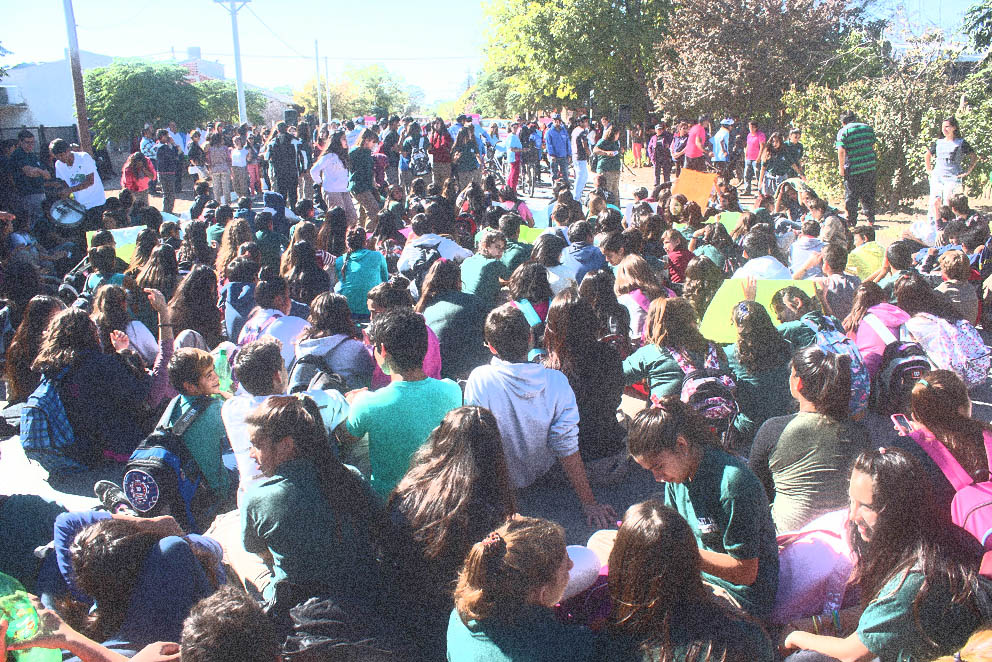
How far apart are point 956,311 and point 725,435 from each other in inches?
86.4

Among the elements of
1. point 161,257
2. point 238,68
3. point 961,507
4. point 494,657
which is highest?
point 238,68

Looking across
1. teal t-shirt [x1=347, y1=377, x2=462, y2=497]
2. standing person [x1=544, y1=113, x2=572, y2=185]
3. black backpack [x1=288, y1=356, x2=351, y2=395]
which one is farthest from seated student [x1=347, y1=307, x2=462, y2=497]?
standing person [x1=544, y1=113, x2=572, y2=185]

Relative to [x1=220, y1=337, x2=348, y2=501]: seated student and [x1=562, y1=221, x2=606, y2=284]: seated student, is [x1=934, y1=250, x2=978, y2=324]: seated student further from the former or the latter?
[x1=220, y1=337, x2=348, y2=501]: seated student

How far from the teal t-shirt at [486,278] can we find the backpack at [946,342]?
3.01m

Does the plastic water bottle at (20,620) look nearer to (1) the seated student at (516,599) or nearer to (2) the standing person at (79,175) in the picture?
(1) the seated student at (516,599)

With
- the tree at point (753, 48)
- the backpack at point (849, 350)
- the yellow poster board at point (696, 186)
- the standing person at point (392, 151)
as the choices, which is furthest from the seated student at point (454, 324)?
the tree at point (753, 48)

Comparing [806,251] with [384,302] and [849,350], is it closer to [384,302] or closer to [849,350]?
[849,350]

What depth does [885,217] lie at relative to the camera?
13.5 metres

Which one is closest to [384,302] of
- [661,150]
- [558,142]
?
[558,142]

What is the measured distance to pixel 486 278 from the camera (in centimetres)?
622

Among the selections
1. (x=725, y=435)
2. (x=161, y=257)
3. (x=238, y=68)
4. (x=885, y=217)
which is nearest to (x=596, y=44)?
(x=238, y=68)

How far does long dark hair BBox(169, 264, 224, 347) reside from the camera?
18.4ft

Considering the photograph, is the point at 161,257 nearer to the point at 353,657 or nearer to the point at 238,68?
the point at 353,657

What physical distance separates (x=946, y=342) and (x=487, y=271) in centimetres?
333
